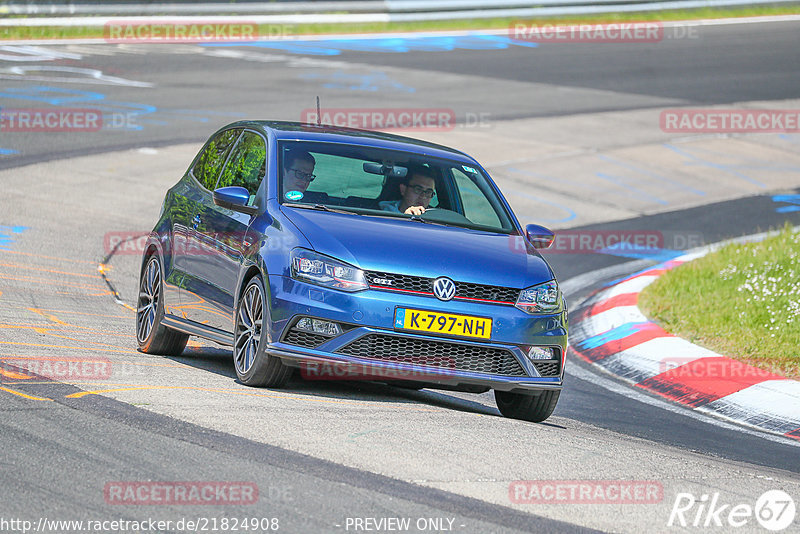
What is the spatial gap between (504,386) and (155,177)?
10.3 metres

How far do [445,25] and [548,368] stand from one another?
2689 centimetres

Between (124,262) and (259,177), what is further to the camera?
(124,262)

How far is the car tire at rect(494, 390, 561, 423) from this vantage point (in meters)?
7.60

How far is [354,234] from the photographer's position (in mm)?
7254

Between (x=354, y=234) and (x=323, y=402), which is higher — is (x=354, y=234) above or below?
above

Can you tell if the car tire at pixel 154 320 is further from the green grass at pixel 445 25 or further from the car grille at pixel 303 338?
the green grass at pixel 445 25

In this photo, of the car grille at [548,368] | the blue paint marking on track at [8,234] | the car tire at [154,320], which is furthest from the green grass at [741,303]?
the blue paint marking on track at [8,234]

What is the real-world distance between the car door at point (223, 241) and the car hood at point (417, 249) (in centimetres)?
51

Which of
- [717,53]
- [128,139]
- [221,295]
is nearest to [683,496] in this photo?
[221,295]

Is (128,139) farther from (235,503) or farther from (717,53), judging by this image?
(717,53)

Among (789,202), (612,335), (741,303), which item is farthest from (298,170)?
(789,202)

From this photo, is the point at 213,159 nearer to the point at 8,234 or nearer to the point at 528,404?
the point at 528,404

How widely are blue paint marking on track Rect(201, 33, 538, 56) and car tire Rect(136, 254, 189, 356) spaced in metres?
19.7

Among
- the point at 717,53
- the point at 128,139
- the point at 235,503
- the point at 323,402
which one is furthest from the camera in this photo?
the point at 717,53
